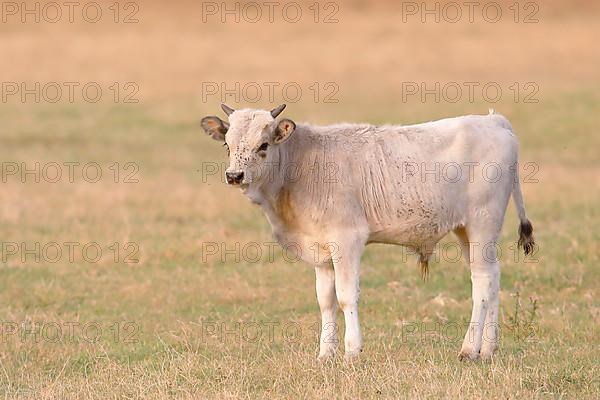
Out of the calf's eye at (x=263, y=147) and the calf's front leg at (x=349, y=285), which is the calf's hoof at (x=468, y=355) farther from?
the calf's eye at (x=263, y=147)

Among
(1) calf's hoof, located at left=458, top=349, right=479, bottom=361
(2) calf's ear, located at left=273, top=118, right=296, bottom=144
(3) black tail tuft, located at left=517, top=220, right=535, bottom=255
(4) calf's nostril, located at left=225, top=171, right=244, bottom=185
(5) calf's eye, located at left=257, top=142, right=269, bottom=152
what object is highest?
(2) calf's ear, located at left=273, top=118, right=296, bottom=144

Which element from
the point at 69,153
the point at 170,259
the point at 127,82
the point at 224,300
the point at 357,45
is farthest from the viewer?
the point at 357,45

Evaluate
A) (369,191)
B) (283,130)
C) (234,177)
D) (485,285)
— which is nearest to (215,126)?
(283,130)

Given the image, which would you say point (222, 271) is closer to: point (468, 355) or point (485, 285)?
point (485, 285)

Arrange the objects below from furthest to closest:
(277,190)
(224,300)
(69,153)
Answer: (69,153)
(224,300)
(277,190)

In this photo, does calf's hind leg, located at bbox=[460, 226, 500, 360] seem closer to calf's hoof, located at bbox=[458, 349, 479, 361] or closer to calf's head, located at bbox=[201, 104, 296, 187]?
calf's hoof, located at bbox=[458, 349, 479, 361]

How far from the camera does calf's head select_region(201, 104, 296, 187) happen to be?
9.80m

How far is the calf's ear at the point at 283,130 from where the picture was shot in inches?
392

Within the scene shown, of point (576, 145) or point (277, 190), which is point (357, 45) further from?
point (277, 190)

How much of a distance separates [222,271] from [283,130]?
16.6ft

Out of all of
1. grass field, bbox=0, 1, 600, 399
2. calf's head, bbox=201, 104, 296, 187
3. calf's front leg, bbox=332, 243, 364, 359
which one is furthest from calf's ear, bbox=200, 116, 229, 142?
grass field, bbox=0, 1, 600, 399

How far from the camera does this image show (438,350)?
10.5 meters

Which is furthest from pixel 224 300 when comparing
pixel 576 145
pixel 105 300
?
pixel 576 145

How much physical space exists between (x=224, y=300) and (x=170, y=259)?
240cm
